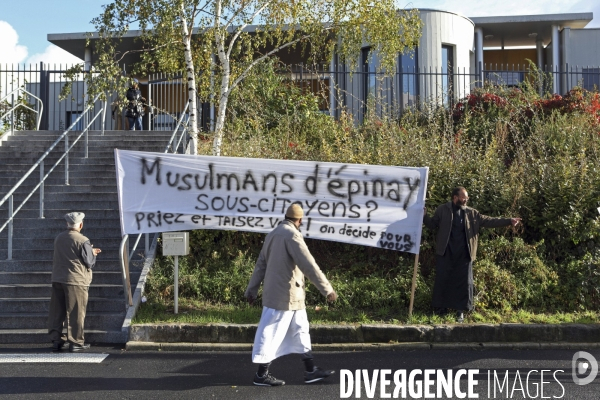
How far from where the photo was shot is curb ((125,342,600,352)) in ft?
24.6

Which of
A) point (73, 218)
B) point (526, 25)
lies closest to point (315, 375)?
point (73, 218)

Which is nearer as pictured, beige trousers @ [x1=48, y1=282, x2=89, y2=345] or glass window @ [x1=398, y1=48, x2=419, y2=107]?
beige trousers @ [x1=48, y1=282, x2=89, y2=345]

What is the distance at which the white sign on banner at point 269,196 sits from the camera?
28.1 ft

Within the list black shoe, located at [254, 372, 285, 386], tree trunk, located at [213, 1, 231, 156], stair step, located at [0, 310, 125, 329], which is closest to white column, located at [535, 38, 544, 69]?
tree trunk, located at [213, 1, 231, 156]

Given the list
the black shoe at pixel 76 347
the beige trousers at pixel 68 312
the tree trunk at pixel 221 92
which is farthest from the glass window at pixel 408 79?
the black shoe at pixel 76 347

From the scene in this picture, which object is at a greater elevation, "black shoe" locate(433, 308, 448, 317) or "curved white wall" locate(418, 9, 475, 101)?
"curved white wall" locate(418, 9, 475, 101)

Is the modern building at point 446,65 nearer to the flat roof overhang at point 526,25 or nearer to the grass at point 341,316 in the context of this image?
the flat roof overhang at point 526,25

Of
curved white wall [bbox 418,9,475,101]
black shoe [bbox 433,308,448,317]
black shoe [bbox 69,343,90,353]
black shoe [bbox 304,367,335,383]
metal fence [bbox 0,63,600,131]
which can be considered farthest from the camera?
curved white wall [bbox 418,9,475,101]

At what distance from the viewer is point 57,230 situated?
10.2 meters

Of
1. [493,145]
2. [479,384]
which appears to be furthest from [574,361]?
[493,145]

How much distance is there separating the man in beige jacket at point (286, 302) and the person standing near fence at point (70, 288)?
2551 millimetres

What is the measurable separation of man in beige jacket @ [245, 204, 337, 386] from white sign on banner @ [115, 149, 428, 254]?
246 centimetres

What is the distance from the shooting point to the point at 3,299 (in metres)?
8.52

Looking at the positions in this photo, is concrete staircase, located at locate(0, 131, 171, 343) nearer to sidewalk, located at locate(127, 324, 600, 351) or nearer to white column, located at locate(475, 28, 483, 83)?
sidewalk, located at locate(127, 324, 600, 351)
